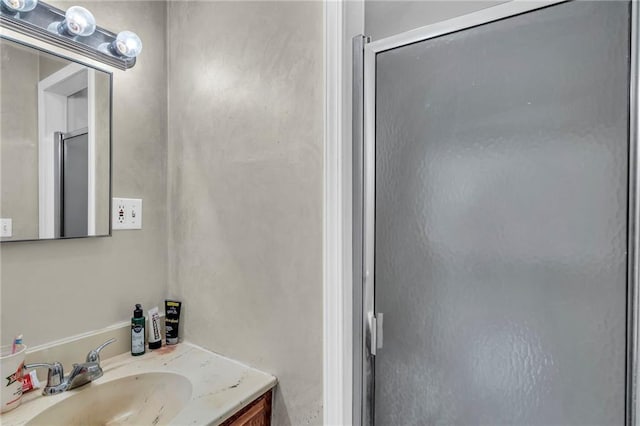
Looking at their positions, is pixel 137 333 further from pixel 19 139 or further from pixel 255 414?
pixel 19 139

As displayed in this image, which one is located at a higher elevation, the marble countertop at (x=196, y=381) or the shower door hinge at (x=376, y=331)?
the shower door hinge at (x=376, y=331)

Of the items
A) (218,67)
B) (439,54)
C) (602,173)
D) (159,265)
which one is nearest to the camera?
(602,173)

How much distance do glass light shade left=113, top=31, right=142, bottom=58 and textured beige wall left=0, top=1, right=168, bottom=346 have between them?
0.07 meters

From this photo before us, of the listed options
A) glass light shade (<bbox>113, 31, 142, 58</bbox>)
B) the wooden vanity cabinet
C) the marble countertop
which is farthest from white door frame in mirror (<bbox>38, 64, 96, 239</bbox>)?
the wooden vanity cabinet

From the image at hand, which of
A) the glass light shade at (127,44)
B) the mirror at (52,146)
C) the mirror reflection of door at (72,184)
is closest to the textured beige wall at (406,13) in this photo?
the glass light shade at (127,44)

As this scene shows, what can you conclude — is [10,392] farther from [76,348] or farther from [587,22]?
[587,22]

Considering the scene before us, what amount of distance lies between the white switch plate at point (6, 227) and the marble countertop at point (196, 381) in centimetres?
44

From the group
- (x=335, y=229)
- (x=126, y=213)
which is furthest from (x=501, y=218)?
(x=126, y=213)

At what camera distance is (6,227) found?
89 cm

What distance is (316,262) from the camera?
962 millimetres

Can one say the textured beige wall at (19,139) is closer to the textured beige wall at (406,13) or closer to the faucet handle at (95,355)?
the faucet handle at (95,355)

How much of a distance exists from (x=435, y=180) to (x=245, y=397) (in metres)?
0.80

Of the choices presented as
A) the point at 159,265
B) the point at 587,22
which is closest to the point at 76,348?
the point at 159,265

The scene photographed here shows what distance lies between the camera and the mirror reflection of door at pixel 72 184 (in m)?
0.99
